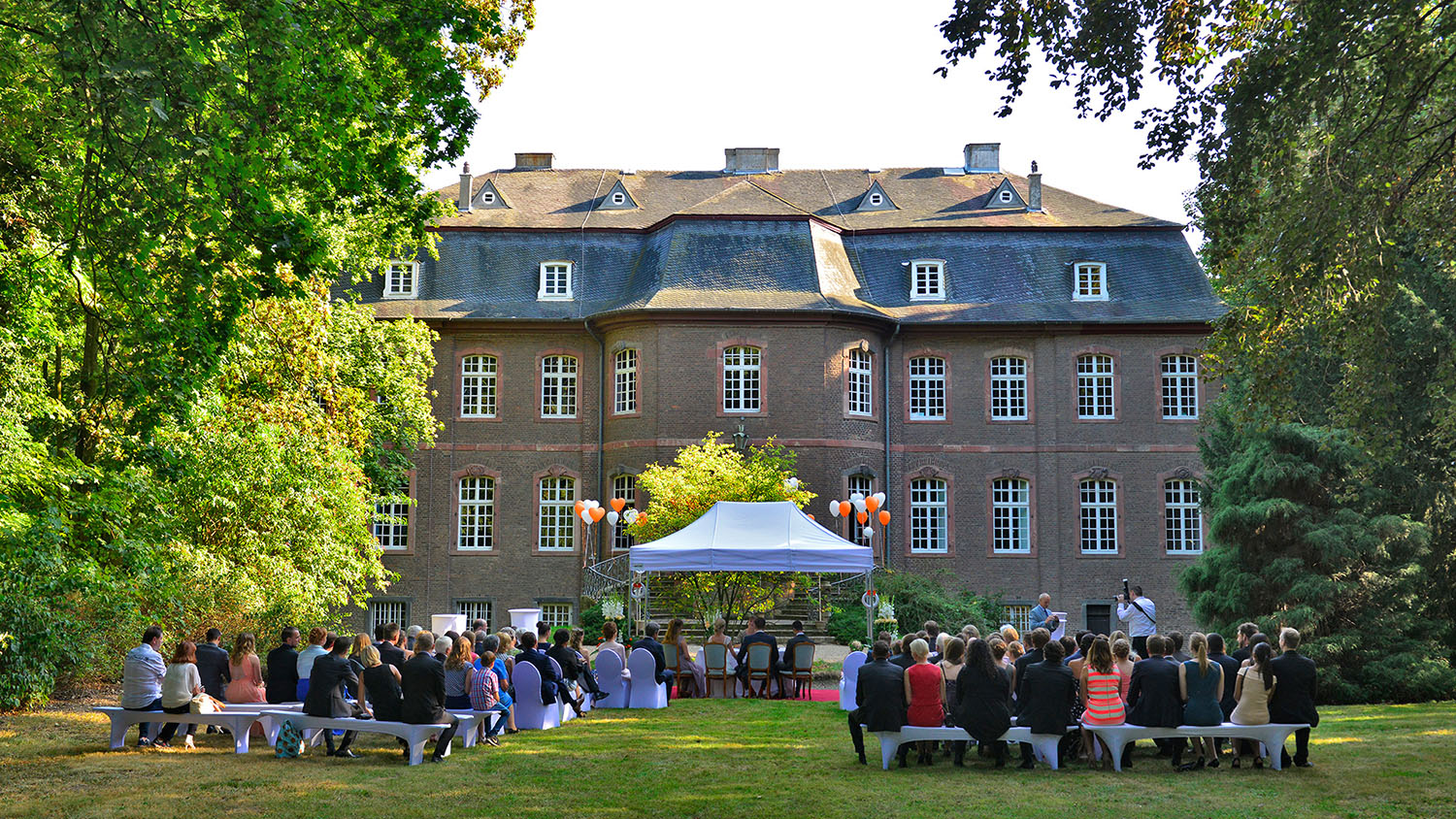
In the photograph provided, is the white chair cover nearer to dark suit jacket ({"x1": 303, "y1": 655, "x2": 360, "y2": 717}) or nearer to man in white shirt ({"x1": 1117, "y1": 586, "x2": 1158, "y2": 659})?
dark suit jacket ({"x1": 303, "y1": 655, "x2": 360, "y2": 717})

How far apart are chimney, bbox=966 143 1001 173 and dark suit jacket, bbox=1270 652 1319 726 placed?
2635cm

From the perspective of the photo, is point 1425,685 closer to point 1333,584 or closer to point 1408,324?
point 1333,584

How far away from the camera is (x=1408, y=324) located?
62.2 feet

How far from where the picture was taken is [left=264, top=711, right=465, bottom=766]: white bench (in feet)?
35.0

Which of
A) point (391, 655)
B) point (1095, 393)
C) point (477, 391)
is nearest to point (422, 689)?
point (391, 655)

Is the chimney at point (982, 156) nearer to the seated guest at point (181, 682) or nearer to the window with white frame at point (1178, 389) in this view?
the window with white frame at point (1178, 389)

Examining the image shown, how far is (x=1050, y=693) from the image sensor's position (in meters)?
10.6

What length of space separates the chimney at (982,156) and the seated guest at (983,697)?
87.8 feet

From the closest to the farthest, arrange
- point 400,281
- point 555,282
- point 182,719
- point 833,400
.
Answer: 1. point 182,719
2. point 833,400
3. point 400,281
4. point 555,282

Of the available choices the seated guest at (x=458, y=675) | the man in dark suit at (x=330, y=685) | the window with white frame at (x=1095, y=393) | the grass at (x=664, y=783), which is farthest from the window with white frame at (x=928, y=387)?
the man in dark suit at (x=330, y=685)

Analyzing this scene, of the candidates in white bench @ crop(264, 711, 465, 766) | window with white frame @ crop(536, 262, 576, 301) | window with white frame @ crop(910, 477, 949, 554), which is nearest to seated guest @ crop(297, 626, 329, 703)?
white bench @ crop(264, 711, 465, 766)

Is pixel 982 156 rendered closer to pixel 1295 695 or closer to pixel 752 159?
pixel 752 159

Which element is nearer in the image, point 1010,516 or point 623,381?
point 623,381

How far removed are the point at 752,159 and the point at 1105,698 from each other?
89.5 ft
